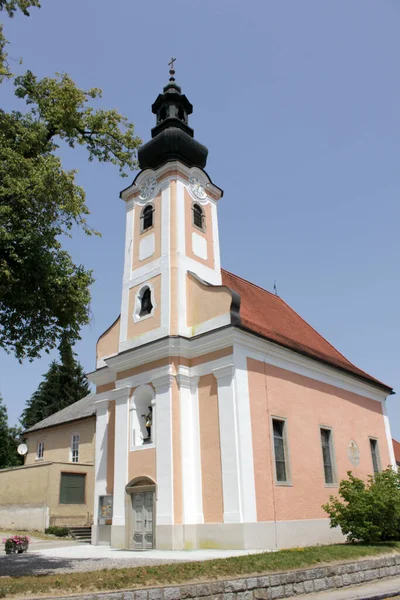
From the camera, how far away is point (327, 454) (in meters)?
19.2

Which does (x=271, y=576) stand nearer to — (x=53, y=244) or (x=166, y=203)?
(x=53, y=244)

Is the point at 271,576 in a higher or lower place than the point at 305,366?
lower

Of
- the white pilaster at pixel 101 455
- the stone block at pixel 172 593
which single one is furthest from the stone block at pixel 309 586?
the white pilaster at pixel 101 455

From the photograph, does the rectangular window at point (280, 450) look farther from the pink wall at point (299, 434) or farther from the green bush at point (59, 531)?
the green bush at point (59, 531)

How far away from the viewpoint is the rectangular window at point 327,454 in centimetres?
1883

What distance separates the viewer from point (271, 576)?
338 inches

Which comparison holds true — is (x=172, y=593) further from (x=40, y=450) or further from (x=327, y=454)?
(x=40, y=450)

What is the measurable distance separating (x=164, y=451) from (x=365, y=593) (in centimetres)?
820

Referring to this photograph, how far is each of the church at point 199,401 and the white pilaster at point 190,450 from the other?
1.4 inches

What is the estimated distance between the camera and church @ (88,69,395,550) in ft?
50.9

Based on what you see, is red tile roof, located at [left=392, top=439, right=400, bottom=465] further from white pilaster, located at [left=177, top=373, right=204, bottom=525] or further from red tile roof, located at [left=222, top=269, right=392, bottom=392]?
white pilaster, located at [left=177, top=373, right=204, bottom=525]

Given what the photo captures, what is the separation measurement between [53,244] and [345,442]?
1396cm

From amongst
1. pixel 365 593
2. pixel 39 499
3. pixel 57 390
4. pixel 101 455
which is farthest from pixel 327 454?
pixel 57 390

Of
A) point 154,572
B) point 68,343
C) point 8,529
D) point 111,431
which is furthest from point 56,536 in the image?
point 154,572
